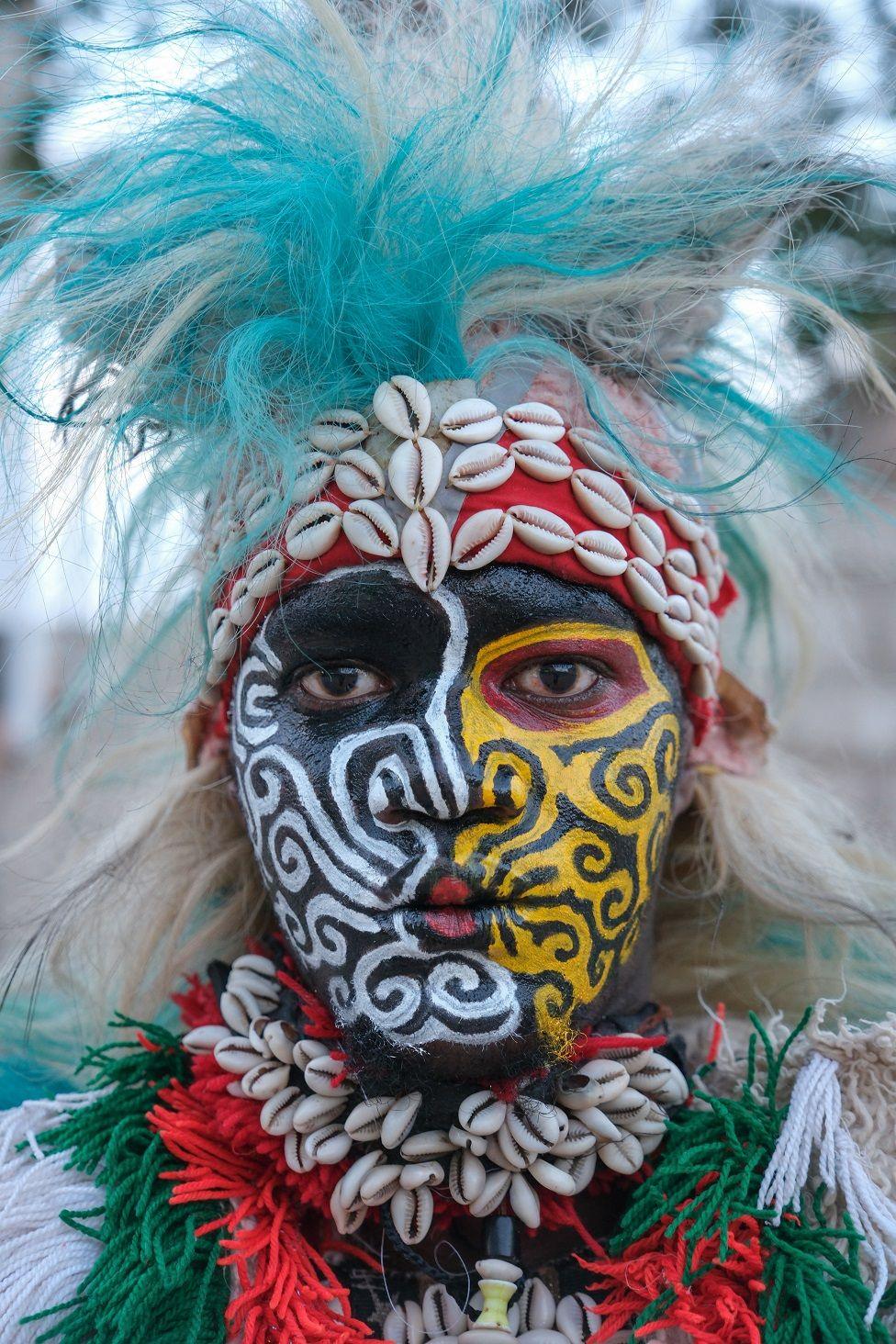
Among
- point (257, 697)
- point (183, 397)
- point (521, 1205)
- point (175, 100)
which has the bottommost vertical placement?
point (521, 1205)

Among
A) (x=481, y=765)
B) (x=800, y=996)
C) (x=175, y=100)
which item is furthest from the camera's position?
(x=800, y=996)

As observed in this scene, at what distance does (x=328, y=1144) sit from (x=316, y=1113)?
0.04 m

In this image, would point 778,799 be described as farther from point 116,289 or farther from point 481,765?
point 116,289

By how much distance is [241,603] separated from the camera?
1.51 metres

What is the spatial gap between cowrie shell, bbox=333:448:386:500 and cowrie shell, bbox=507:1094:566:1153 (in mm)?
679

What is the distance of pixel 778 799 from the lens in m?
1.85

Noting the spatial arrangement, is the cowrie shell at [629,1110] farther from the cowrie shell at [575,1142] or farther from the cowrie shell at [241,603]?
the cowrie shell at [241,603]

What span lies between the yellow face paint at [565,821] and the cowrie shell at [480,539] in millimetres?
94

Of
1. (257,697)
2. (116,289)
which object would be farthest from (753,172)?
(257,697)

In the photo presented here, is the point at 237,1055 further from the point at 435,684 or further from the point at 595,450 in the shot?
the point at 595,450

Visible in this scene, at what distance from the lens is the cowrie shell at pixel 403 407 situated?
56.3 inches

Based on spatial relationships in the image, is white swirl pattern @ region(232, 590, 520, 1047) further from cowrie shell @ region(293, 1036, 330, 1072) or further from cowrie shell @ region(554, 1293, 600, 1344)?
cowrie shell @ region(554, 1293, 600, 1344)

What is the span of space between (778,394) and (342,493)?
0.62 m

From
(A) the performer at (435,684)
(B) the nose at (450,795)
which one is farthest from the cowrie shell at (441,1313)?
(B) the nose at (450,795)
